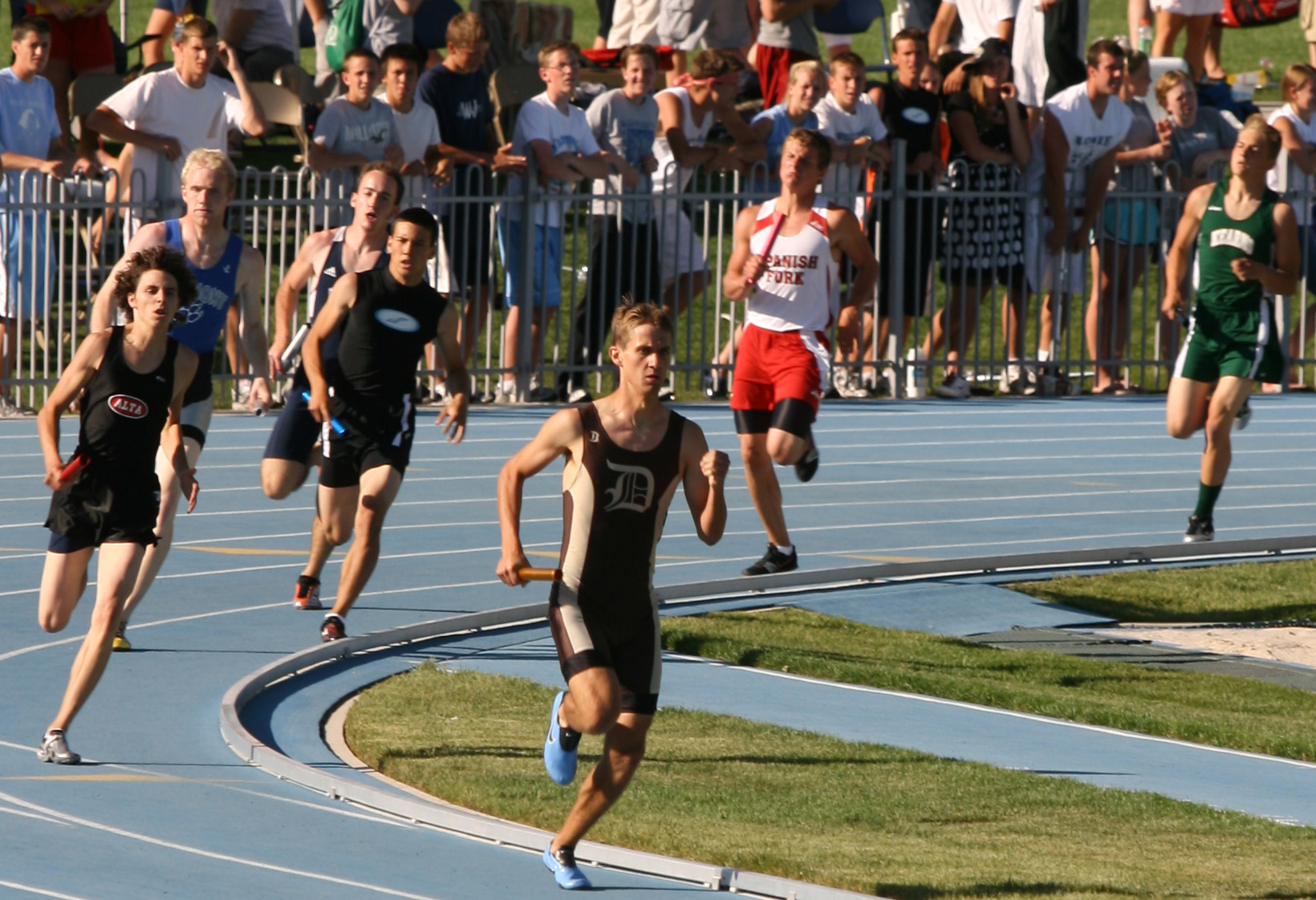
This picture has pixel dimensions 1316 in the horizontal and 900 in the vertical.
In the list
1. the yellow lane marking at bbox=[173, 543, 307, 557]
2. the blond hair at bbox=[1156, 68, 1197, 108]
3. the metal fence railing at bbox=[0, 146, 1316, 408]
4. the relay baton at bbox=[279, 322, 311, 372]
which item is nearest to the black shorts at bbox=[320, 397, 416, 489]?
the relay baton at bbox=[279, 322, 311, 372]

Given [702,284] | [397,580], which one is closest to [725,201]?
[702,284]

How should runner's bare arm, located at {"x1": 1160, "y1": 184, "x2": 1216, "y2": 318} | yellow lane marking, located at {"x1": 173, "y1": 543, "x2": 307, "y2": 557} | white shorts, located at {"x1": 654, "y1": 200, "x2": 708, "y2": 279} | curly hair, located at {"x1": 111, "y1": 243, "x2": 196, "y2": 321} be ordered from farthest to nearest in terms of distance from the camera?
1. white shorts, located at {"x1": 654, "y1": 200, "x2": 708, "y2": 279}
2. runner's bare arm, located at {"x1": 1160, "y1": 184, "x2": 1216, "y2": 318}
3. yellow lane marking, located at {"x1": 173, "y1": 543, "x2": 307, "y2": 557}
4. curly hair, located at {"x1": 111, "y1": 243, "x2": 196, "y2": 321}

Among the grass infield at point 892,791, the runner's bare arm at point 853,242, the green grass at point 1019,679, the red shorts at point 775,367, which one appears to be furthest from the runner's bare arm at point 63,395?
the runner's bare arm at point 853,242

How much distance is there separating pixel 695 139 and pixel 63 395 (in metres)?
10.3

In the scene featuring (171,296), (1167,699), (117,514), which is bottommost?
(1167,699)

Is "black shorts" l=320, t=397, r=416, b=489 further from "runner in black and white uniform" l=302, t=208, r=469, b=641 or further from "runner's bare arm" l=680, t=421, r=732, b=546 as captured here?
"runner's bare arm" l=680, t=421, r=732, b=546

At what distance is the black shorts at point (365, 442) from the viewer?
402 inches

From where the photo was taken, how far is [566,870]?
6.55 meters

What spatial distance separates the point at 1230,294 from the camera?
13.0 metres

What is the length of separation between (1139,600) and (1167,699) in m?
2.16

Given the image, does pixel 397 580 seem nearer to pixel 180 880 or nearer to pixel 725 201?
pixel 180 880

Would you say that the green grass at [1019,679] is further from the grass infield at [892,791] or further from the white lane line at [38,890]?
the white lane line at [38,890]

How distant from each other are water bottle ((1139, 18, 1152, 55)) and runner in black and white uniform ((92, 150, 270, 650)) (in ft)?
49.7

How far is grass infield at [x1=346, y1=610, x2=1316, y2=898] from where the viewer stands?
22.4 feet
